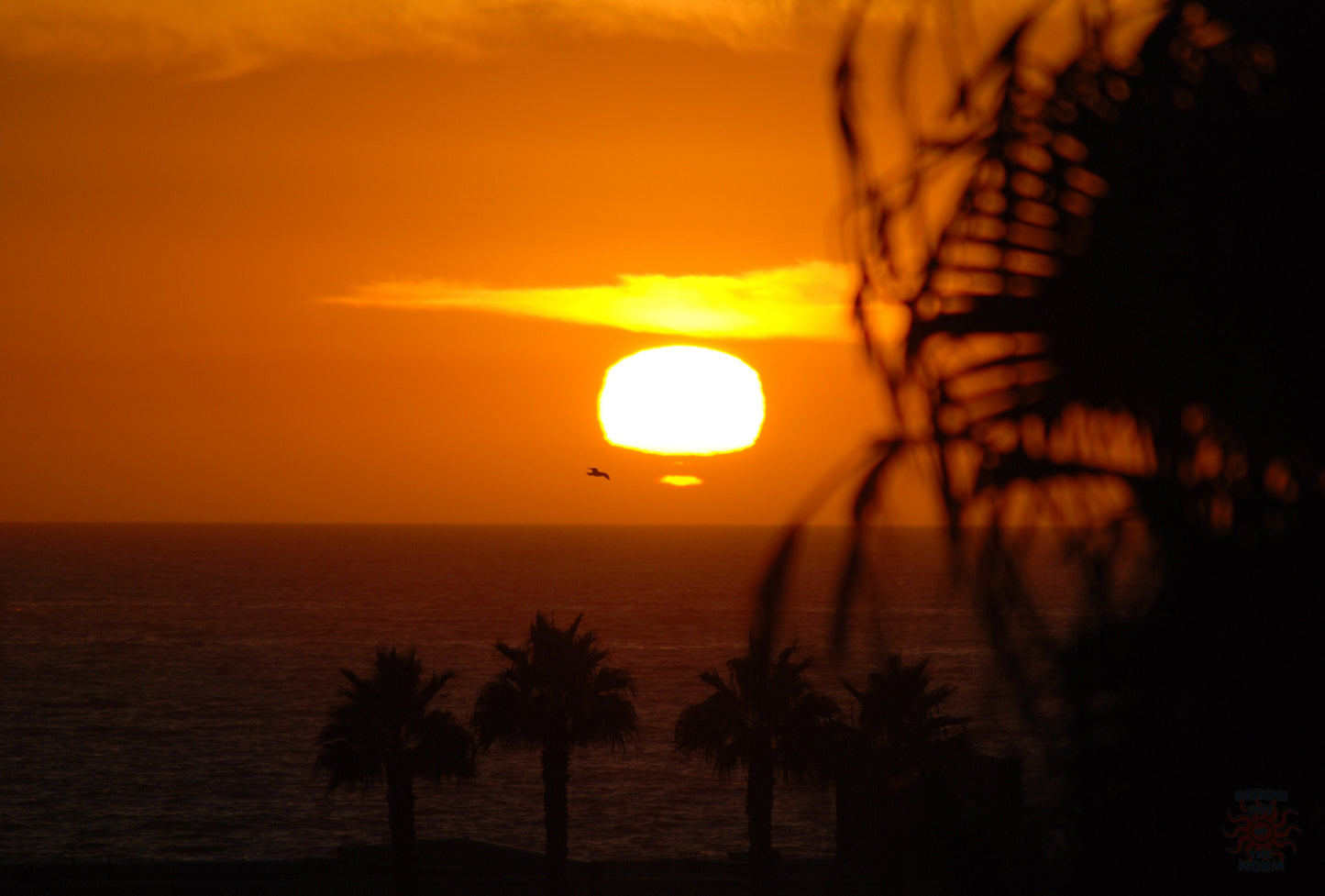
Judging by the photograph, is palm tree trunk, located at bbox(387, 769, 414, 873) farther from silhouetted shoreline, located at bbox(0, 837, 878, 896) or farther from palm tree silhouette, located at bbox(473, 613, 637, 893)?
silhouetted shoreline, located at bbox(0, 837, 878, 896)

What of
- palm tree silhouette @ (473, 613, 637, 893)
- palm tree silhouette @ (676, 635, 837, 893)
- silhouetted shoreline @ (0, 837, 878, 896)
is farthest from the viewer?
silhouetted shoreline @ (0, 837, 878, 896)

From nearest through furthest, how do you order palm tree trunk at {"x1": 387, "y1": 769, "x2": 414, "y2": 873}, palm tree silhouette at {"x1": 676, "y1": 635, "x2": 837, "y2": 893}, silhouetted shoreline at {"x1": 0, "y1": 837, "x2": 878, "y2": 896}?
palm tree silhouette at {"x1": 676, "y1": 635, "x2": 837, "y2": 893}, palm tree trunk at {"x1": 387, "y1": 769, "x2": 414, "y2": 873}, silhouetted shoreline at {"x1": 0, "y1": 837, "x2": 878, "y2": 896}

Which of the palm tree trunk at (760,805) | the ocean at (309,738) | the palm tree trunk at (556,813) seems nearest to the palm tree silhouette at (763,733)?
the palm tree trunk at (760,805)

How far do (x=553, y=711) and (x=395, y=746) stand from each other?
3.86m

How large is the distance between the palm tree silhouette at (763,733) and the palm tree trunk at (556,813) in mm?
3146

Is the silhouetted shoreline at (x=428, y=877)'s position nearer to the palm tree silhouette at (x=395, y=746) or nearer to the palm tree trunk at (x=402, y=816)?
the palm tree trunk at (x=402, y=816)

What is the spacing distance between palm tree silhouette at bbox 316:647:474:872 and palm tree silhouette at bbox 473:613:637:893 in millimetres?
1095

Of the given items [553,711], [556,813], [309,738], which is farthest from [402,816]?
[309,738]

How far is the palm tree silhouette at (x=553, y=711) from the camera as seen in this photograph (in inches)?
A: 1233

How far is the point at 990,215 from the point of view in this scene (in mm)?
2816

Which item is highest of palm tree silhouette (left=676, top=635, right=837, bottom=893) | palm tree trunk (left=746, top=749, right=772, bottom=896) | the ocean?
palm tree silhouette (left=676, top=635, right=837, bottom=893)

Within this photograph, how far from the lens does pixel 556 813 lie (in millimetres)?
31078

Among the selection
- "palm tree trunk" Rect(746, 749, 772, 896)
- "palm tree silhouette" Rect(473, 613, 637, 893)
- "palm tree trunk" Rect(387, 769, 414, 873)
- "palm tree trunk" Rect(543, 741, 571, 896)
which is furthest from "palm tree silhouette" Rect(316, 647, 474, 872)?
"palm tree trunk" Rect(746, 749, 772, 896)

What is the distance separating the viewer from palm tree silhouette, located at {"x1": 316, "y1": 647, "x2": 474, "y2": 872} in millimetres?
30438
